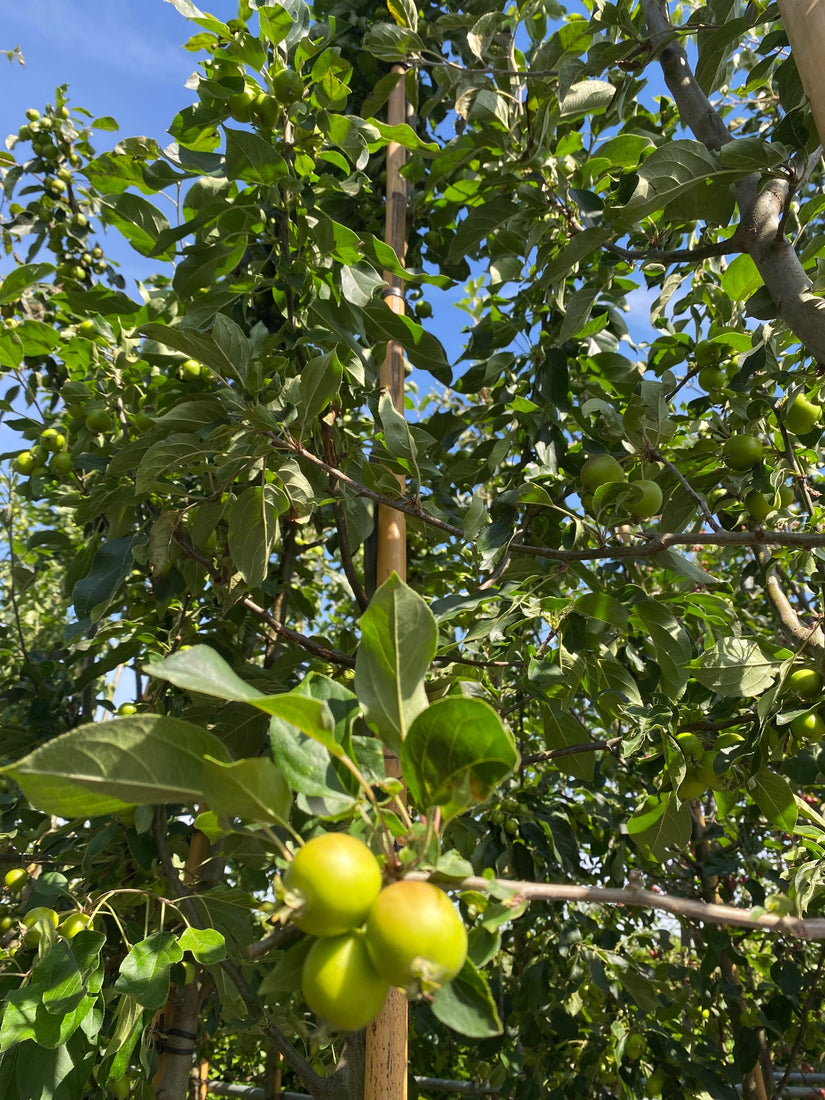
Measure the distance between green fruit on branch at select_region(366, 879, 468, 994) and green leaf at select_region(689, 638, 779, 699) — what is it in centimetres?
94

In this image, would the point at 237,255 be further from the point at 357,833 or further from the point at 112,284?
the point at 357,833

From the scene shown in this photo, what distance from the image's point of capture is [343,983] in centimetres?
56

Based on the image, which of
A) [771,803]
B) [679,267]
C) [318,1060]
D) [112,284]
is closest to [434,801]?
[771,803]

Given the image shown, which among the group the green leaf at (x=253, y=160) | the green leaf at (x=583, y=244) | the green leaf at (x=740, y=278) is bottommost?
the green leaf at (x=583, y=244)

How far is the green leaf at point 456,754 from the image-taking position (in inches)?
24.7

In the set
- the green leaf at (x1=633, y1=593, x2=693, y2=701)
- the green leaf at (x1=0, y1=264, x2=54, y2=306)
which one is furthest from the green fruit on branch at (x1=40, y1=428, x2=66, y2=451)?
the green leaf at (x1=633, y1=593, x2=693, y2=701)

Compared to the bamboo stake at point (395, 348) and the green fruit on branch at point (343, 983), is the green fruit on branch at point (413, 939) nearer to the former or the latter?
the green fruit on branch at point (343, 983)

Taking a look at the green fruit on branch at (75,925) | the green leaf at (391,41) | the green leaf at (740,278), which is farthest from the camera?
the green leaf at (391,41)

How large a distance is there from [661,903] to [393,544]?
1.14 metres

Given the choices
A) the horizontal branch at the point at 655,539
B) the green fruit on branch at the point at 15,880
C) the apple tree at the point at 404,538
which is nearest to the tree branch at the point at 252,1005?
the apple tree at the point at 404,538

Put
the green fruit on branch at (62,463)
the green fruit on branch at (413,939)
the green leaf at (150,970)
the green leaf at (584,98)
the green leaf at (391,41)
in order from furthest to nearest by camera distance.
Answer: the green fruit on branch at (62,463)
the green leaf at (391,41)
the green leaf at (584,98)
the green leaf at (150,970)
the green fruit on branch at (413,939)

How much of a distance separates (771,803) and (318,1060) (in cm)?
158

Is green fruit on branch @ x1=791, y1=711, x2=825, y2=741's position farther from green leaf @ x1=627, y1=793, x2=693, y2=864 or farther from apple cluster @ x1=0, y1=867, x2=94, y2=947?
apple cluster @ x1=0, y1=867, x2=94, y2=947

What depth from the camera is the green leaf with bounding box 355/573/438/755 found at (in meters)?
0.69
